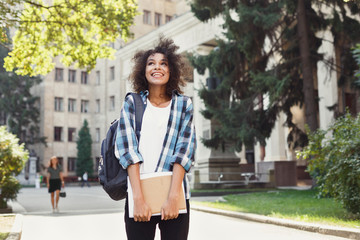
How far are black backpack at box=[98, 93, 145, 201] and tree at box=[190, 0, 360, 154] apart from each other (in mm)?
16287

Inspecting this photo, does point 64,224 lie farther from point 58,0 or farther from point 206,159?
point 206,159

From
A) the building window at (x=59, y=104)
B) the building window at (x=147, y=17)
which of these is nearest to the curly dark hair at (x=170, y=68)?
the building window at (x=147, y=17)

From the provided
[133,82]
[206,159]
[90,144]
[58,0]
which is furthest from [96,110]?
[133,82]

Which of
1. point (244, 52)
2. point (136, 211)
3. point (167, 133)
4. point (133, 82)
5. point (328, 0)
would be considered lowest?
point (136, 211)

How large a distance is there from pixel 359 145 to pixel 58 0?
33.1 ft

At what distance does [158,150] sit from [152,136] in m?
0.09

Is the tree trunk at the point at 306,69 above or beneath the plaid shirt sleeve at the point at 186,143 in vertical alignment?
above

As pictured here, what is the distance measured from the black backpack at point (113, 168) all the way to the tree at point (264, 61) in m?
16.3

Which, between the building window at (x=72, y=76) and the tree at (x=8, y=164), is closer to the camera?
the tree at (x=8, y=164)

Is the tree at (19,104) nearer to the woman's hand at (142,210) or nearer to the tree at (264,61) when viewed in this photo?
the tree at (264,61)

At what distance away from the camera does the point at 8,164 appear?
13703 millimetres

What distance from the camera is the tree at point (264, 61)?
19531 millimetres

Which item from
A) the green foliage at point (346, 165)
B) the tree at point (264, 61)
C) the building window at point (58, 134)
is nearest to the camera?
the green foliage at point (346, 165)

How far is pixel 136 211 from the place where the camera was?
2727mm
